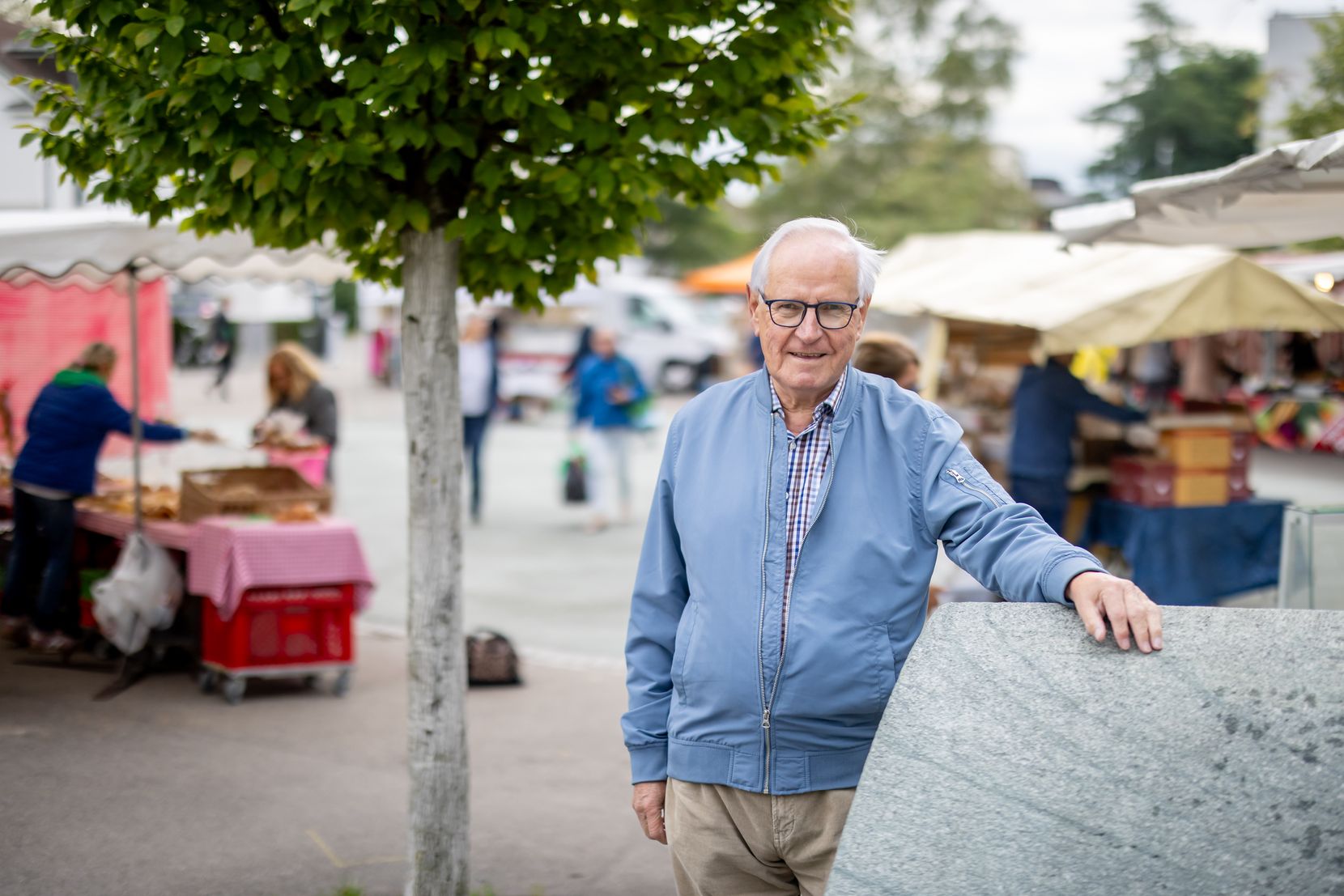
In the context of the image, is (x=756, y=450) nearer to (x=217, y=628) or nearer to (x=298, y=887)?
(x=298, y=887)

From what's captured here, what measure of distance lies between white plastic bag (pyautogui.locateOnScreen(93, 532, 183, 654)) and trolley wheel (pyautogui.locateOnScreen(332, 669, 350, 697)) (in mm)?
1036

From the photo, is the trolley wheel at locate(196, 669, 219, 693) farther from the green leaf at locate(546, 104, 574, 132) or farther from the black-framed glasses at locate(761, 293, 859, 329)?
the black-framed glasses at locate(761, 293, 859, 329)

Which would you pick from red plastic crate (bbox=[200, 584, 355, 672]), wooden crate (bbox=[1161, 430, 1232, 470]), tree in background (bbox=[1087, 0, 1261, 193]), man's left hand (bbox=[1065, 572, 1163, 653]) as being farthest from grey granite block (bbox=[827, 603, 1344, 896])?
tree in background (bbox=[1087, 0, 1261, 193])

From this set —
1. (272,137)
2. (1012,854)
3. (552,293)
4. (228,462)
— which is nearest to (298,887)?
(552,293)

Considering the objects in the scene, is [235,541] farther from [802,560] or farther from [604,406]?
[604,406]

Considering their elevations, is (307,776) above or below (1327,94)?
below

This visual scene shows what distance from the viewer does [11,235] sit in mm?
6961

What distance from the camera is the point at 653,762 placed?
2879 millimetres

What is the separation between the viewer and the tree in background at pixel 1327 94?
29.9 ft

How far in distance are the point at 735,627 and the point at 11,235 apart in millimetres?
5684

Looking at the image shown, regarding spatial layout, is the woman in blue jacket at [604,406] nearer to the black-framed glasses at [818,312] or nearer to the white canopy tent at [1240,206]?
the white canopy tent at [1240,206]

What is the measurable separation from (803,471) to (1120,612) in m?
0.71

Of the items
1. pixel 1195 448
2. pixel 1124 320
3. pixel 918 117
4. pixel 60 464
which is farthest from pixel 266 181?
pixel 918 117

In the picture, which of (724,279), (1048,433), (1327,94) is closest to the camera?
(1048,433)
